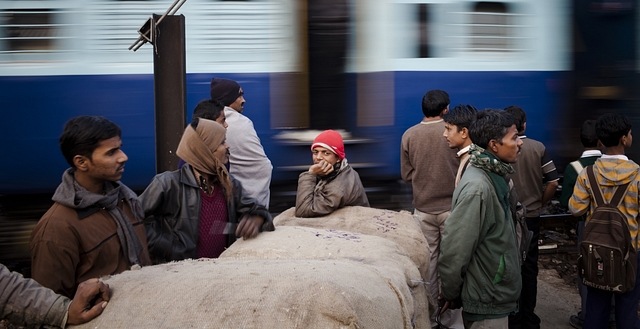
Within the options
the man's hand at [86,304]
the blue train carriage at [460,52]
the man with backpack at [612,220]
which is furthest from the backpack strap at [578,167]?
the man's hand at [86,304]

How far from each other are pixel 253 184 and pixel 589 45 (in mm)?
4609

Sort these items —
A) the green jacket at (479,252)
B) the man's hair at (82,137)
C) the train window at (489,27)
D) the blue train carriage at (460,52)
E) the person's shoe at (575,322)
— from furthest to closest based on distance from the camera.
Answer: the train window at (489,27) → the blue train carriage at (460,52) → the person's shoe at (575,322) → the green jacket at (479,252) → the man's hair at (82,137)

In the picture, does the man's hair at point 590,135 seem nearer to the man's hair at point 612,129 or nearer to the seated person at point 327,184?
the man's hair at point 612,129

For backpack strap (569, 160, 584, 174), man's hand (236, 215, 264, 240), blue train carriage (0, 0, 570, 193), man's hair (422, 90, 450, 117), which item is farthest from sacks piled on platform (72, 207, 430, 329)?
blue train carriage (0, 0, 570, 193)

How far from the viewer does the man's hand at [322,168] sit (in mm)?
3428

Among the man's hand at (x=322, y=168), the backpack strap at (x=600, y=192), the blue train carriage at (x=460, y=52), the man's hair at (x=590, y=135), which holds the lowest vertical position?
the backpack strap at (x=600, y=192)

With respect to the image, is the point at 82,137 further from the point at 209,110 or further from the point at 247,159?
the point at 247,159

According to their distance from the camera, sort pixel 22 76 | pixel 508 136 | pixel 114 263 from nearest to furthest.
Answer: pixel 114 263 < pixel 508 136 < pixel 22 76

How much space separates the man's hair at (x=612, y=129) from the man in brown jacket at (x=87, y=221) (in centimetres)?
304

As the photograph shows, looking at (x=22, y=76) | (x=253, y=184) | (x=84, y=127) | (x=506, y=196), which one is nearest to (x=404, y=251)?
(x=506, y=196)

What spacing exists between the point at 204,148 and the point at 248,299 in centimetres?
113

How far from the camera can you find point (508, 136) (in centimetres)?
304

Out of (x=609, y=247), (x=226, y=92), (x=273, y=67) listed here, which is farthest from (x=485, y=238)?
(x=273, y=67)

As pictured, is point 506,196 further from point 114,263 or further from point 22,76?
point 22,76
